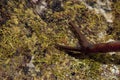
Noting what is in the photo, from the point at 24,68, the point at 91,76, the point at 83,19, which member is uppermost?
the point at 83,19

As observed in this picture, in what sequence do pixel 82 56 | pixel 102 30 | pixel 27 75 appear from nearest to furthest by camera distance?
pixel 27 75 → pixel 82 56 → pixel 102 30

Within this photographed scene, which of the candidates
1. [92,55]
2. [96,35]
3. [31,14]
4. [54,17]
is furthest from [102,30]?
[31,14]

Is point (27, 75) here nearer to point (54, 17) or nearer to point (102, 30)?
point (54, 17)
